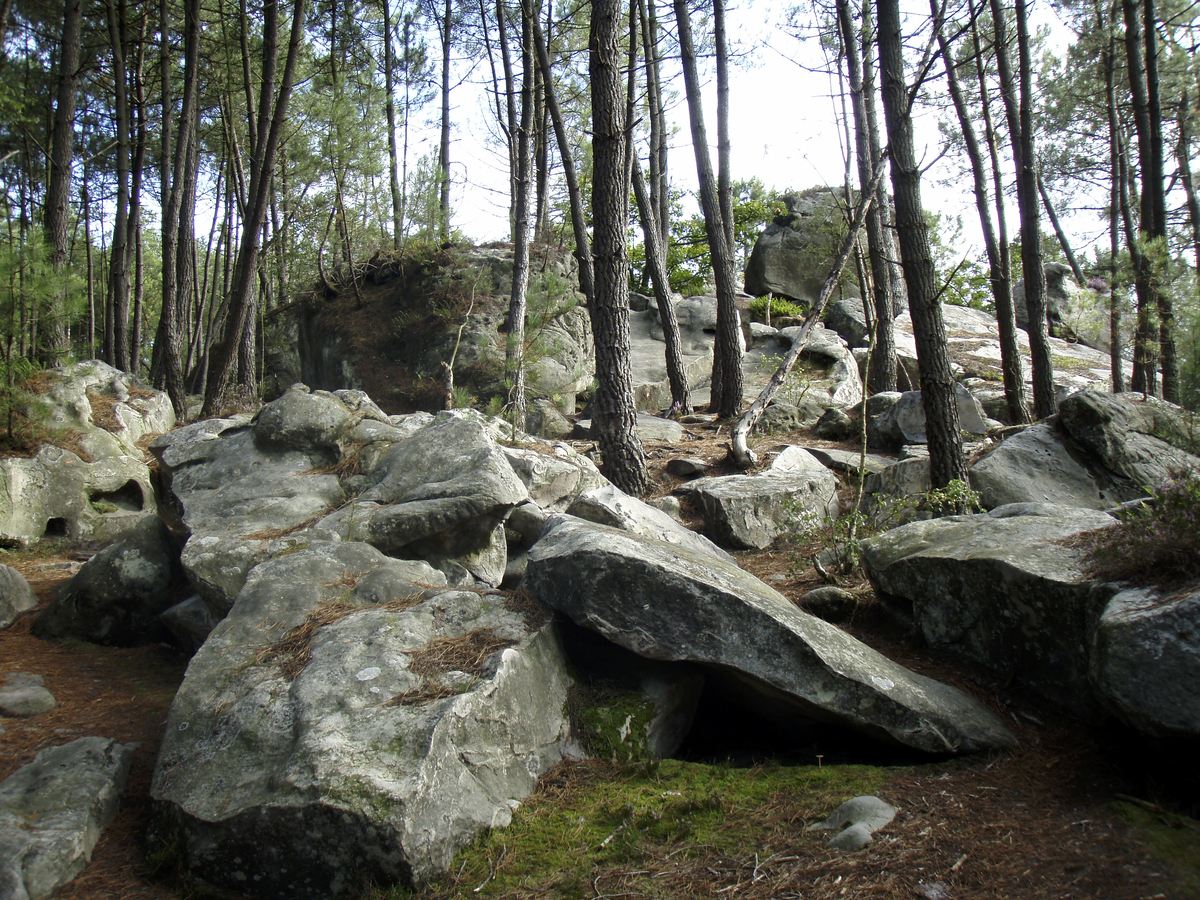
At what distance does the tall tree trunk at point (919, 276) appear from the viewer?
22.4 ft

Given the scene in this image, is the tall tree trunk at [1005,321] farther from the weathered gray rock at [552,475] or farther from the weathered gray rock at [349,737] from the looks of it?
the weathered gray rock at [349,737]

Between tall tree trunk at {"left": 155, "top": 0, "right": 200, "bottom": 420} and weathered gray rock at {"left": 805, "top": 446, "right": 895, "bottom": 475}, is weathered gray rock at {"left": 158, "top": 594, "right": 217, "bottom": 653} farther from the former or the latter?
tall tree trunk at {"left": 155, "top": 0, "right": 200, "bottom": 420}

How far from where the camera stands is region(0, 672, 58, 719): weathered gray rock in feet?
12.9

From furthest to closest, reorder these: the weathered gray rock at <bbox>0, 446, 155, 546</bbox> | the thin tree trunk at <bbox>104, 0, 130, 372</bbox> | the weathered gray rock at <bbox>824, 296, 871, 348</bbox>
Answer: the weathered gray rock at <bbox>824, 296, 871, 348</bbox> < the thin tree trunk at <bbox>104, 0, 130, 372</bbox> < the weathered gray rock at <bbox>0, 446, 155, 546</bbox>

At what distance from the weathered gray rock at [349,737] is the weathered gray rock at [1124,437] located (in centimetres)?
595

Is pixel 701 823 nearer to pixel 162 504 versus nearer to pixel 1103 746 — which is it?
pixel 1103 746

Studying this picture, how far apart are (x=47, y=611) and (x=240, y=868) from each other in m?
3.51

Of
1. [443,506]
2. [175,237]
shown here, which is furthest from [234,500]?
[175,237]

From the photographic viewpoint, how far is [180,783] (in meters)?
2.94

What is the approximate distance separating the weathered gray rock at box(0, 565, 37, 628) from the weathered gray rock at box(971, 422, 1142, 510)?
7734 mm

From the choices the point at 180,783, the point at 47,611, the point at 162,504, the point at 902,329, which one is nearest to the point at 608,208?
the point at 162,504

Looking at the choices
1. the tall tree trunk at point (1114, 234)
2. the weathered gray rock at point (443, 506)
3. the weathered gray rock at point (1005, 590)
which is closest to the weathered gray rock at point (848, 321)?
the tall tree trunk at point (1114, 234)

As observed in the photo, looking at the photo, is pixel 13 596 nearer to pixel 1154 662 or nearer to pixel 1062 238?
pixel 1154 662

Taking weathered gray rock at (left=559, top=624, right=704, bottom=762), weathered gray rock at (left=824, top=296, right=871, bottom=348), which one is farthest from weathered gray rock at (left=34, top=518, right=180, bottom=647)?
weathered gray rock at (left=824, top=296, right=871, bottom=348)
